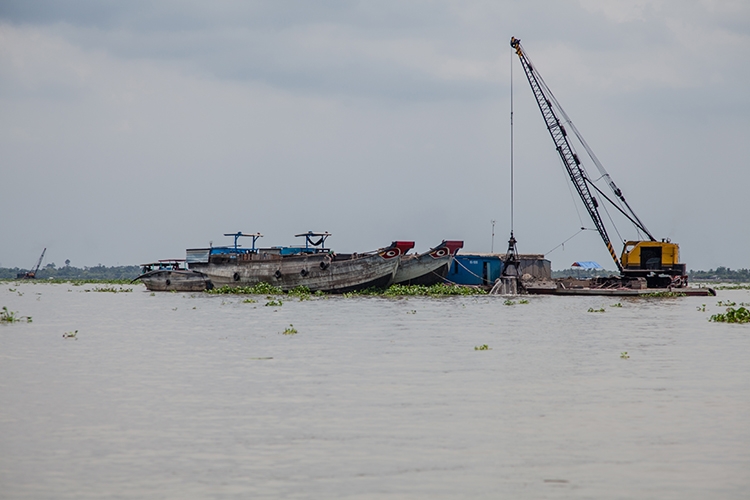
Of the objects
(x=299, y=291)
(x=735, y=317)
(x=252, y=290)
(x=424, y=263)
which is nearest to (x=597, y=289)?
(x=424, y=263)

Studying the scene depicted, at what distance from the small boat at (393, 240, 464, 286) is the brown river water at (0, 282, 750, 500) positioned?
32.7 metres

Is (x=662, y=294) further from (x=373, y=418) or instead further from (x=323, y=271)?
(x=373, y=418)

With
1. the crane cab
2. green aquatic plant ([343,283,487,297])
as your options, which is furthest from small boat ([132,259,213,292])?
the crane cab

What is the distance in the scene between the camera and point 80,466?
9.56 m

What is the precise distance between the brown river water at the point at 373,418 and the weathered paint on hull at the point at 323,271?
103 ft

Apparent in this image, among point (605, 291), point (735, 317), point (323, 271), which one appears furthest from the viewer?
point (605, 291)

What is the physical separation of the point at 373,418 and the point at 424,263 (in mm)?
45612

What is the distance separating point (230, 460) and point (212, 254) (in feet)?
187

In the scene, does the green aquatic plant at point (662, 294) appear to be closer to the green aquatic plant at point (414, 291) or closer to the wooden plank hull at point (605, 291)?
the wooden plank hull at point (605, 291)

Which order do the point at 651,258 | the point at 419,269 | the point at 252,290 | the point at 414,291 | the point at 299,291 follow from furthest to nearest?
the point at 651,258
the point at 252,290
the point at 419,269
the point at 299,291
the point at 414,291

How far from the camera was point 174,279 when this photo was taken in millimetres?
68062

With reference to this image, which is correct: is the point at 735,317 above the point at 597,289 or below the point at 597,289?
below

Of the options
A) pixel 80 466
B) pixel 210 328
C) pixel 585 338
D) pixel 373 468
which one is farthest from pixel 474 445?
pixel 210 328

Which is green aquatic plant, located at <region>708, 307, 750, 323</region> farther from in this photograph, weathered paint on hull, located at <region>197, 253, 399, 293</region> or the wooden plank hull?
weathered paint on hull, located at <region>197, 253, 399, 293</region>
